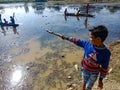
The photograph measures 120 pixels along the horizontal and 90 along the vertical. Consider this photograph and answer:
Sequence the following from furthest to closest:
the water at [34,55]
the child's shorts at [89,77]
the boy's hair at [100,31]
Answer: the water at [34,55]
the child's shorts at [89,77]
the boy's hair at [100,31]

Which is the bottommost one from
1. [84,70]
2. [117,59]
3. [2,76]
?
[2,76]

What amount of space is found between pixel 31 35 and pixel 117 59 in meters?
12.5

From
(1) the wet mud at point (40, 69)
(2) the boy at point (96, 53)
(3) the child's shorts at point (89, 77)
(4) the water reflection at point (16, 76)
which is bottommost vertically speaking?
(4) the water reflection at point (16, 76)

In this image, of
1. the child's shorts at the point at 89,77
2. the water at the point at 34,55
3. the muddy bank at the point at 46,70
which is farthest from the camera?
the water at the point at 34,55

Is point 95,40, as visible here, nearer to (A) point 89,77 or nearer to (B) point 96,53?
(B) point 96,53

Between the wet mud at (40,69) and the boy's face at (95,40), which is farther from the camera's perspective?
the wet mud at (40,69)

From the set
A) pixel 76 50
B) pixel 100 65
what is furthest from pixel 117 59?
pixel 100 65

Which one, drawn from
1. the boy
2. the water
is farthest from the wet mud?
the boy

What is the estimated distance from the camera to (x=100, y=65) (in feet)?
15.6

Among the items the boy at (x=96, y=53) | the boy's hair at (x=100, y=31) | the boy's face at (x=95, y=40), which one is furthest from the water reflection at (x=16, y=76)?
the boy's hair at (x=100, y=31)

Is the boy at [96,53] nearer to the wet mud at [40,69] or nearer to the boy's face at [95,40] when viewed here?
the boy's face at [95,40]

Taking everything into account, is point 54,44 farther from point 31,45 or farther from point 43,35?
point 43,35

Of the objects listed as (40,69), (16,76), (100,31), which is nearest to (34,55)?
(40,69)

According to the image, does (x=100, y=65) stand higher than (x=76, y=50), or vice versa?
(x=100, y=65)
